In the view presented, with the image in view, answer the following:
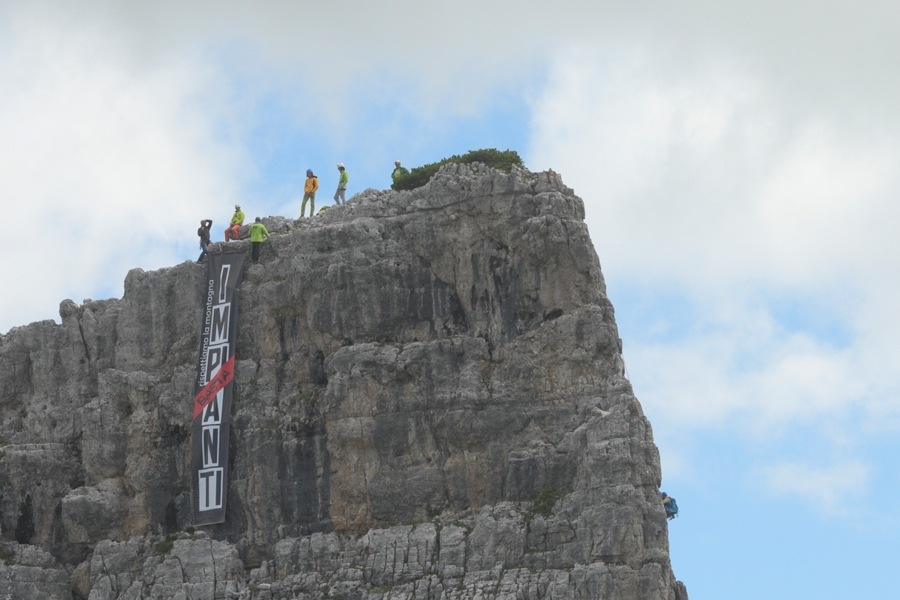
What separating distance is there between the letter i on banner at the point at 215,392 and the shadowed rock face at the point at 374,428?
54cm

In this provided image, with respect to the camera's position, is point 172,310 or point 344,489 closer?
point 344,489

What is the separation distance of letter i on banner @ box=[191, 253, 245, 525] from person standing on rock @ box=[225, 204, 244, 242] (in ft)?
4.67

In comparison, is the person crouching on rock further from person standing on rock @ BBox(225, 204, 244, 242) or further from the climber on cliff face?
the climber on cliff face

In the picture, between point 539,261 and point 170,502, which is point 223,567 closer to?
point 170,502

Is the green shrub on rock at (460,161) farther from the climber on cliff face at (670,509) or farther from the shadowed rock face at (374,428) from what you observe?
the climber on cliff face at (670,509)

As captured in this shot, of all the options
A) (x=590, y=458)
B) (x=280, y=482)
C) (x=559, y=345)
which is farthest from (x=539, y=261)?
(x=280, y=482)

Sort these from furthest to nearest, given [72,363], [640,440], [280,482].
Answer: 1. [72,363]
2. [280,482]
3. [640,440]

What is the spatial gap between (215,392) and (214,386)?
250 mm

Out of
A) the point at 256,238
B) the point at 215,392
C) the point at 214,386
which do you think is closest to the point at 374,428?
the point at 215,392

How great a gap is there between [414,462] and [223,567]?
850cm

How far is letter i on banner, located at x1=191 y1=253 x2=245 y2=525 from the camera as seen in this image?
3098 inches

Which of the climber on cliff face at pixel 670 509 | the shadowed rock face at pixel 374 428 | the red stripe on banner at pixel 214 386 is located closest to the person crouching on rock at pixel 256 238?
the shadowed rock face at pixel 374 428

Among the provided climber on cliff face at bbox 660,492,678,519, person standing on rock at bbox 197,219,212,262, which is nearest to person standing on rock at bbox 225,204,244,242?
person standing on rock at bbox 197,219,212,262

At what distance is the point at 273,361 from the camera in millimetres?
80188
